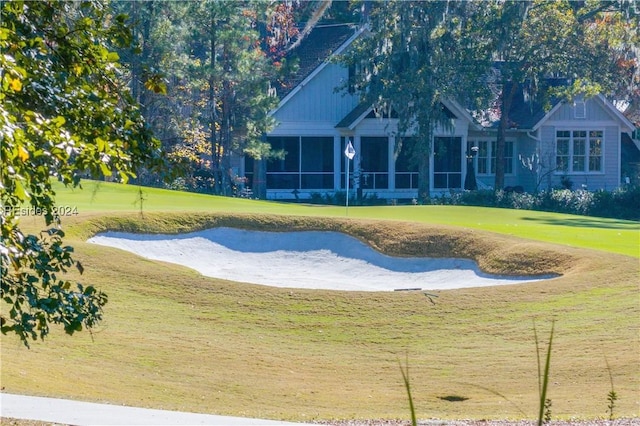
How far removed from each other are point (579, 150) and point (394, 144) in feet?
30.5

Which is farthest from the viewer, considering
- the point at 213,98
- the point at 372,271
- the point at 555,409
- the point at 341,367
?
the point at 213,98

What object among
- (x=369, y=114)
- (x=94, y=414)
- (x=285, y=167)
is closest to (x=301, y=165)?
(x=285, y=167)

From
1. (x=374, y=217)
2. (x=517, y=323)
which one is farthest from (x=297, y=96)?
(x=517, y=323)

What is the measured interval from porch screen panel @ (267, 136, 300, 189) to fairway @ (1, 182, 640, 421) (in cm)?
2071

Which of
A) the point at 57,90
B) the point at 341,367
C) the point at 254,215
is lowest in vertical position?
the point at 341,367

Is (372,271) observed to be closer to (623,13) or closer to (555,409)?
(555,409)

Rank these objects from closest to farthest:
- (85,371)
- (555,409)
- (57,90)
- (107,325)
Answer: (57,90)
(555,409)
(85,371)
(107,325)

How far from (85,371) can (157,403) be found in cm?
214

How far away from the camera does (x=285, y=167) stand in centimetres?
4475

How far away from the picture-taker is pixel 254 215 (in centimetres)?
2395

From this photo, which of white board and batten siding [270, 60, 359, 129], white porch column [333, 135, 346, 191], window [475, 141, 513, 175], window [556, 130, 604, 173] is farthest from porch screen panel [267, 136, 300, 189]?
window [556, 130, 604, 173]

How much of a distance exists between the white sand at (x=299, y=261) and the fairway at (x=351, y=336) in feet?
0.77

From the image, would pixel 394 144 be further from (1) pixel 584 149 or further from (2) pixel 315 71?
(1) pixel 584 149

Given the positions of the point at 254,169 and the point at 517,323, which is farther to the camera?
the point at 254,169
